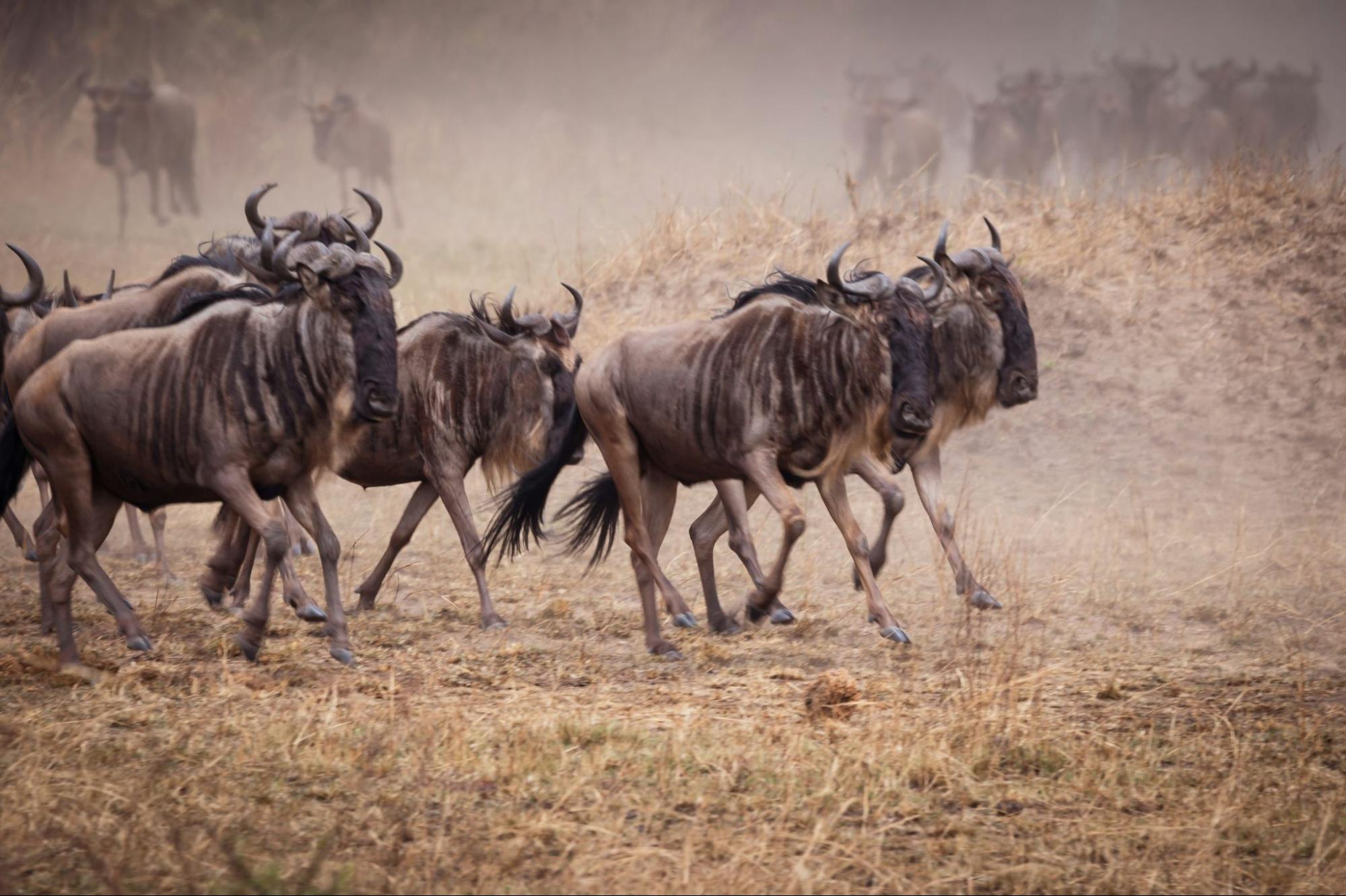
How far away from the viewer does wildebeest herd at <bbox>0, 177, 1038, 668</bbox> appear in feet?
15.6

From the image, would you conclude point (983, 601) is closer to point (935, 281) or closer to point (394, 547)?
point (935, 281)

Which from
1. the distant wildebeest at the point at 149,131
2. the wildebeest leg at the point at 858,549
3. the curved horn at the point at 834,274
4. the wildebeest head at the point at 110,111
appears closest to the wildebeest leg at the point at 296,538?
the wildebeest leg at the point at 858,549

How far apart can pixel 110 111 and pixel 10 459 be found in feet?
48.6

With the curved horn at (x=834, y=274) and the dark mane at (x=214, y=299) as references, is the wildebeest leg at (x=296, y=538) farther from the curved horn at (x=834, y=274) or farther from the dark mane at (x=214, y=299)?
the curved horn at (x=834, y=274)

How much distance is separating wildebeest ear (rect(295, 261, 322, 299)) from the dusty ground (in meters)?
1.33

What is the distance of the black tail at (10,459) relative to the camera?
5211 mm

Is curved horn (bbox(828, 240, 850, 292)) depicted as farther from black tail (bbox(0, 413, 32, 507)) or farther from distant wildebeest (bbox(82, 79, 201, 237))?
distant wildebeest (bbox(82, 79, 201, 237))

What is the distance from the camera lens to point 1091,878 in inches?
121

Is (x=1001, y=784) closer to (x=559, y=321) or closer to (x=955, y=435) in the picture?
(x=559, y=321)

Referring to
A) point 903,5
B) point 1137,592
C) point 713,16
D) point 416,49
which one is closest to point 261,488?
point 1137,592

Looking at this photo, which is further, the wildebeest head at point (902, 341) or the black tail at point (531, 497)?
the black tail at point (531, 497)

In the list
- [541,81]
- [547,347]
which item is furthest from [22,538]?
[541,81]

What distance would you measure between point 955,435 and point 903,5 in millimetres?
32953

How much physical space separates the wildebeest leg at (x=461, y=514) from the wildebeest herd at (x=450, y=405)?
13 millimetres
